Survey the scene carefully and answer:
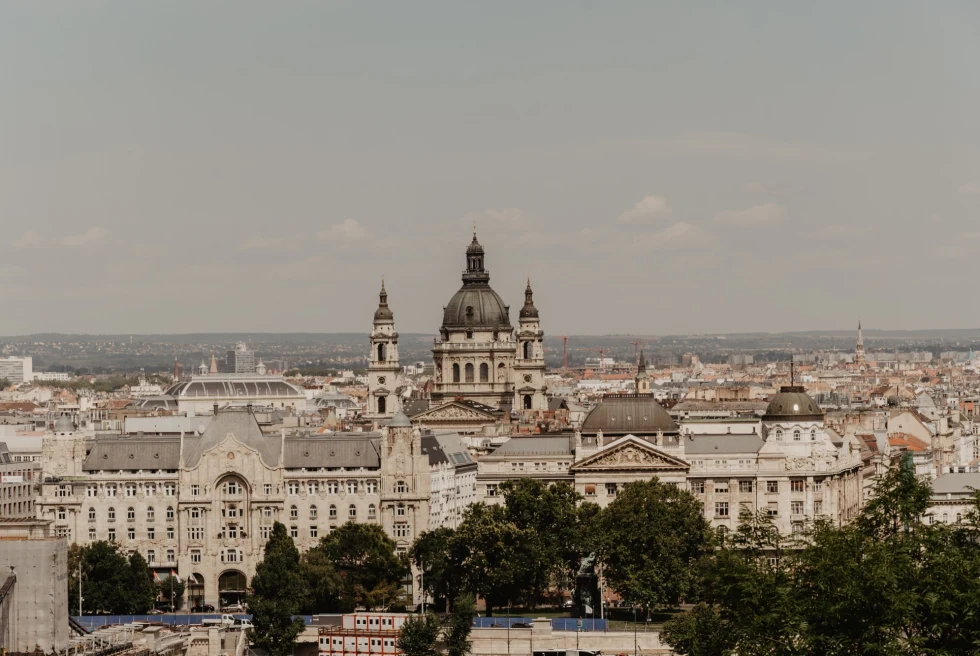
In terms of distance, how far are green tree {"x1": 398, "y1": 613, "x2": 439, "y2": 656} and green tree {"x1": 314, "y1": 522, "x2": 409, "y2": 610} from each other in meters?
24.4

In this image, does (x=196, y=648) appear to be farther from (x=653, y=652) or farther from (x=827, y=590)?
(x=827, y=590)

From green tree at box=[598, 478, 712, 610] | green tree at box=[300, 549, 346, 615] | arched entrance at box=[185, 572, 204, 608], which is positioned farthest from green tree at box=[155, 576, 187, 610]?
green tree at box=[598, 478, 712, 610]

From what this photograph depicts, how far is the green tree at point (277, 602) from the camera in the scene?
511ft

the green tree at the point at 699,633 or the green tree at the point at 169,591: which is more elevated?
the green tree at the point at 169,591

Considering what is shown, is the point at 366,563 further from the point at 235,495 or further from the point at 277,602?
the point at 277,602

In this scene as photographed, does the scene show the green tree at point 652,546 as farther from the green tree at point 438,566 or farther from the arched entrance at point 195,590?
the arched entrance at point 195,590

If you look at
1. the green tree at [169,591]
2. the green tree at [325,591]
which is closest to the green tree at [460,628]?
the green tree at [325,591]

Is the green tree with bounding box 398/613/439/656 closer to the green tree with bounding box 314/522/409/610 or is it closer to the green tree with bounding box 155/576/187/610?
the green tree with bounding box 314/522/409/610

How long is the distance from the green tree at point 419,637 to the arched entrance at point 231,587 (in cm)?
3778

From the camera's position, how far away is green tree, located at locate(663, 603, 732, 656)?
134 meters

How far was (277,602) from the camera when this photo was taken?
159m

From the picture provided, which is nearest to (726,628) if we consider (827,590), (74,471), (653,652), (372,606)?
(827,590)

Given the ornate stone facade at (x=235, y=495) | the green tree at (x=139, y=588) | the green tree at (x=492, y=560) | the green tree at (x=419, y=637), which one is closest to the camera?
the green tree at (x=419, y=637)

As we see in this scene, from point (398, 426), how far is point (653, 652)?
136 ft
